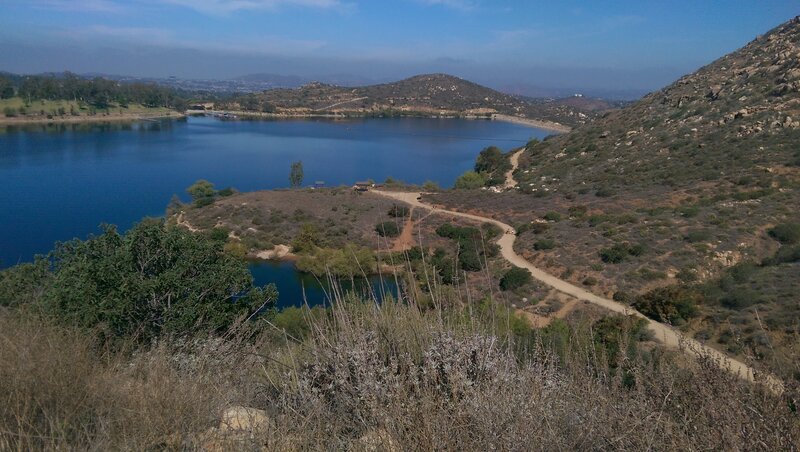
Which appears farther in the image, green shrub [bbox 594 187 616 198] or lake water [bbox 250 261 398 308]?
green shrub [bbox 594 187 616 198]

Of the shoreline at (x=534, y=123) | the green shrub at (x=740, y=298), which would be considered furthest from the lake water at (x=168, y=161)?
the green shrub at (x=740, y=298)

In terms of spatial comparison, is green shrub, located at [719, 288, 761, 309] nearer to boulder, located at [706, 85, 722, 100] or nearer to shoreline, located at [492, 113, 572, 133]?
boulder, located at [706, 85, 722, 100]

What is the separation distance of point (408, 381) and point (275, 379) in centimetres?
103

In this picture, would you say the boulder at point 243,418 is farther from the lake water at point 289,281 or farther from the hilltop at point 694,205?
the lake water at point 289,281

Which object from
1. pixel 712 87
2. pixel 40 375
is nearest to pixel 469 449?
pixel 40 375

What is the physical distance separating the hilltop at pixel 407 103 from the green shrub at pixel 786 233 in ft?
281

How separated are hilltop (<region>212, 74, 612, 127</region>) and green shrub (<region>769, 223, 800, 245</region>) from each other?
85.7 meters

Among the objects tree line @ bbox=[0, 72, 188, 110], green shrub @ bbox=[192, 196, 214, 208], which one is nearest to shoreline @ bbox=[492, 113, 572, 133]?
tree line @ bbox=[0, 72, 188, 110]

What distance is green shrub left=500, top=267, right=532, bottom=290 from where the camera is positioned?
1612 centimetres

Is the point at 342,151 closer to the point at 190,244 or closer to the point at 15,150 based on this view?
the point at 15,150

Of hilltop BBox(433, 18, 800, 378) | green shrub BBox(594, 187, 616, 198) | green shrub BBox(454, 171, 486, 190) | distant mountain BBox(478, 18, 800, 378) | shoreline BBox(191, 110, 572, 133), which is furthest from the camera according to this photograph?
shoreline BBox(191, 110, 572, 133)

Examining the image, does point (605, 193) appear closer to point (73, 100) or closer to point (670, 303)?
point (670, 303)

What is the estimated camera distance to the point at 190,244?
8211 millimetres

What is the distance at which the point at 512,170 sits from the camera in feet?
133
